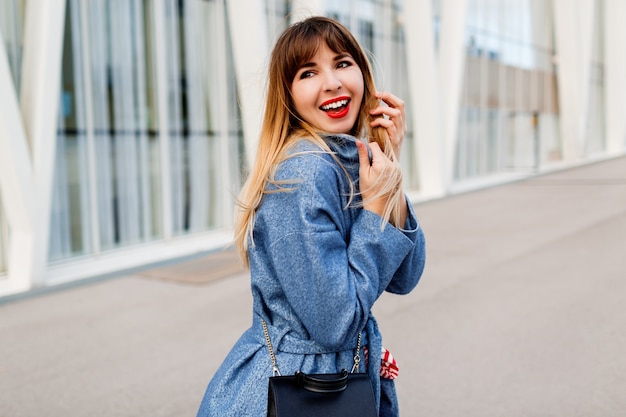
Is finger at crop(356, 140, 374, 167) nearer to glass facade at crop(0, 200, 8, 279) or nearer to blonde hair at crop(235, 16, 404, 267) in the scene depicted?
blonde hair at crop(235, 16, 404, 267)

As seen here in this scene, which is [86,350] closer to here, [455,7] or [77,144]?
[77,144]

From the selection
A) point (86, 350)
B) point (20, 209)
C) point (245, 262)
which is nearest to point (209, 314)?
point (86, 350)

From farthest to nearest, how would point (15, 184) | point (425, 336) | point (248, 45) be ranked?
point (248, 45) < point (15, 184) < point (425, 336)

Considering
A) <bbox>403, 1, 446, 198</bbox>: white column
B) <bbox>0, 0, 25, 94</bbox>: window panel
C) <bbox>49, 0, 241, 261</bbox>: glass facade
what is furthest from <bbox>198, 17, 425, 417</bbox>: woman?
<bbox>403, 1, 446, 198</bbox>: white column

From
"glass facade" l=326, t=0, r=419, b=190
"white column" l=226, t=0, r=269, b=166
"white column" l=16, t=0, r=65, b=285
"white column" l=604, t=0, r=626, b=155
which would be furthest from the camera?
"white column" l=604, t=0, r=626, b=155

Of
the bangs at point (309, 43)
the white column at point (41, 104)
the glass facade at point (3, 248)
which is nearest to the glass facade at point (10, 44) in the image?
the glass facade at point (3, 248)

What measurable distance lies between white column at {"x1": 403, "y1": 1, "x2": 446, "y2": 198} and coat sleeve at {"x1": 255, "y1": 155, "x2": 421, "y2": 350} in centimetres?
1473

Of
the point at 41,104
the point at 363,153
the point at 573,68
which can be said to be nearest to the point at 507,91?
the point at 573,68

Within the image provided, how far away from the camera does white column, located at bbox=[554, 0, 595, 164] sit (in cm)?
2509

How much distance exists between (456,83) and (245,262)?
51.1 feet

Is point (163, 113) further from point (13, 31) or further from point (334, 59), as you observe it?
point (334, 59)

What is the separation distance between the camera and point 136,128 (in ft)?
31.5

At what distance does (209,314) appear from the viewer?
243 inches

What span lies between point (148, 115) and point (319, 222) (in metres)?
8.85
